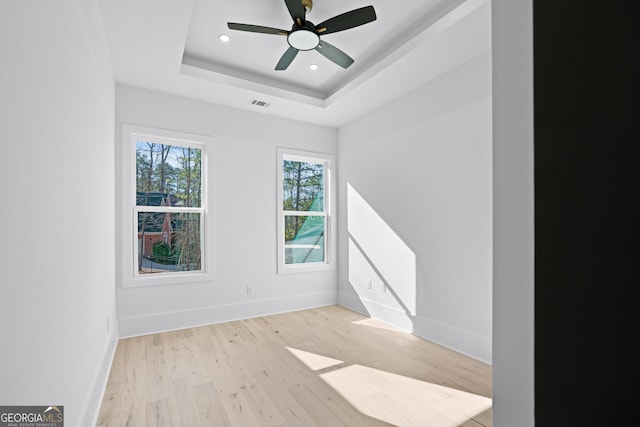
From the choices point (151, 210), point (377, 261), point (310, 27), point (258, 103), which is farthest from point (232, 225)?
point (310, 27)

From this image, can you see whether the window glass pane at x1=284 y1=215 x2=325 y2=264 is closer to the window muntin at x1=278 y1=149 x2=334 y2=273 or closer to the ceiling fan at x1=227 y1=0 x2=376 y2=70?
the window muntin at x1=278 y1=149 x2=334 y2=273

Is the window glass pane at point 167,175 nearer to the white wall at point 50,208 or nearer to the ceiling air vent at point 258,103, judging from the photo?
the ceiling air vent at point 258,103

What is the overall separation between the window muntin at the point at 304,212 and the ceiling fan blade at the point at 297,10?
6.74ft

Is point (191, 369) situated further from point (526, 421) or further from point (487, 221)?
point (487, 221)

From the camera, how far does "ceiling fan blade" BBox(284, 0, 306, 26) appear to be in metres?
2.13

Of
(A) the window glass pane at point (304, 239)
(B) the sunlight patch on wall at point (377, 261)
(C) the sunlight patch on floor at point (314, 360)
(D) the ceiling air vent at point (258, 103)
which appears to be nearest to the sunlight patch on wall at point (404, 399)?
(C) the sunlight patch on floor at point (314, 360)

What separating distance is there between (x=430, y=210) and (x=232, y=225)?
2.31 metres

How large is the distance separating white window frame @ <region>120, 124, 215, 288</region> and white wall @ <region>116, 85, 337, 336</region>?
0.06 meters

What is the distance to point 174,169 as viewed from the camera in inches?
146

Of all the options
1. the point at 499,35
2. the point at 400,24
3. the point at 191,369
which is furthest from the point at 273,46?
the point at 191,369

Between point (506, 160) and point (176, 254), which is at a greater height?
point (506, 160)

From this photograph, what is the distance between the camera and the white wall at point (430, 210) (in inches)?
109
